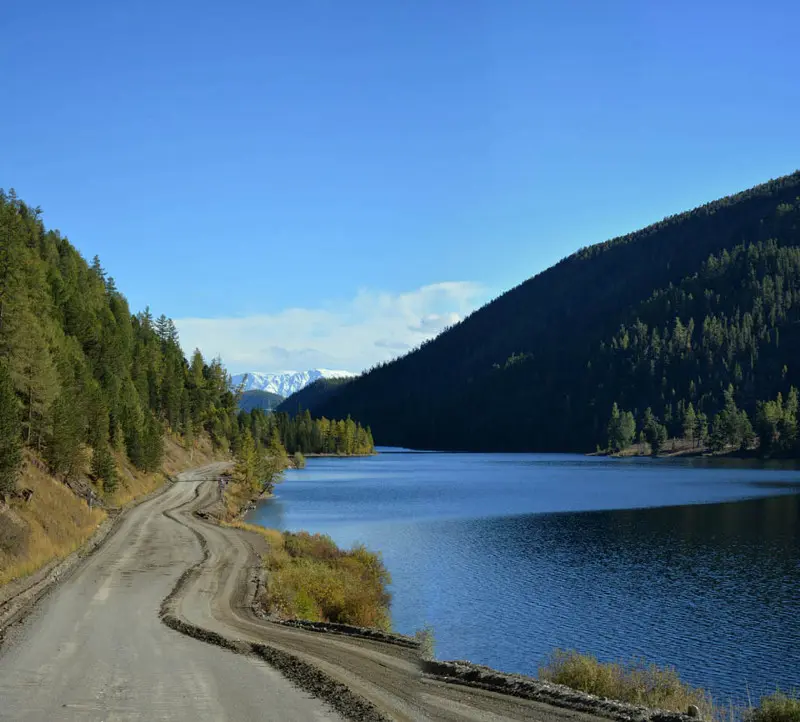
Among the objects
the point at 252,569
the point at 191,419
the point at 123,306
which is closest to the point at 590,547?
the point at 252,569

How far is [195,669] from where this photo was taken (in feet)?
62.7

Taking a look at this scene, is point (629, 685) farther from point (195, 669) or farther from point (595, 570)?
point (595, 570)

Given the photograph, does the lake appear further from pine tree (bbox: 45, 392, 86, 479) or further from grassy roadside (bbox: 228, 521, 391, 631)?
pine tree (bbox: 45, 392, 86, 479)

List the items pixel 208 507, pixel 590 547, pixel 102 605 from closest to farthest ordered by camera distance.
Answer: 1. pixel 102 605
2. pixel 590 547
3. pixel 208 507

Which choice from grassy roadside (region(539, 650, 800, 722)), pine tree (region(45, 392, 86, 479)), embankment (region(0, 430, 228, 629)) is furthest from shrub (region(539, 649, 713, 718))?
pine tree (region(45, 392, 86, 479))

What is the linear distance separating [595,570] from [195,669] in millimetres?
40609

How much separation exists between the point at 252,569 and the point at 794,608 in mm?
30292

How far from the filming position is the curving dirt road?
15961 millimetres

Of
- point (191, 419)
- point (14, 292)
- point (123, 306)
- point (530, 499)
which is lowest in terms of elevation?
point (530, 499)

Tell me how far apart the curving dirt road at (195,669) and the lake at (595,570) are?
11.4 m

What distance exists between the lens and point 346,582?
129 feet

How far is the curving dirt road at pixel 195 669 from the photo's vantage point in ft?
52.4

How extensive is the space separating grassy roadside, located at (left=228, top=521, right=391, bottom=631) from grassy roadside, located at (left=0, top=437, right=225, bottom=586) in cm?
1111

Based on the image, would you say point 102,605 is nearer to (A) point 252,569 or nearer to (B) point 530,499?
(A) point 252,569
